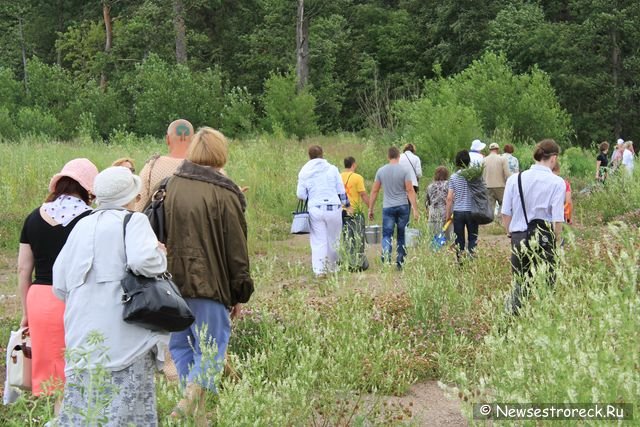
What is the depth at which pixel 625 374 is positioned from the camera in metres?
3.97

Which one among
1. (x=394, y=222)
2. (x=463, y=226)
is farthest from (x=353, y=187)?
(x=463, y=226)

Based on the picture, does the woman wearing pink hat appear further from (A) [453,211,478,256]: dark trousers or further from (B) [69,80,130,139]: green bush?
(B) [69,80,130,139]: green bush

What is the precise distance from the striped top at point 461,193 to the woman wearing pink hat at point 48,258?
22.7ft

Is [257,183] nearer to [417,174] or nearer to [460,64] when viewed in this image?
[417,174]

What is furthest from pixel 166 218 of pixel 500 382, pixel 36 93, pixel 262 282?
pixel 36 93

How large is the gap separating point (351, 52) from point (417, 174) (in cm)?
4002

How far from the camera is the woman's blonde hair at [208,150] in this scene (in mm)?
6023

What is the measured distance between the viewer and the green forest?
39.6 metres

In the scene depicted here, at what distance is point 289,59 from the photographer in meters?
50.2

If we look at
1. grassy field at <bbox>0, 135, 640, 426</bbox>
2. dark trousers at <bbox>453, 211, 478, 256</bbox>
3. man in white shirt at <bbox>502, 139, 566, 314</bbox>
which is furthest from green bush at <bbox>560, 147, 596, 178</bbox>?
man in white shirt at <bbox>502, 139, 566, 314</bbox>

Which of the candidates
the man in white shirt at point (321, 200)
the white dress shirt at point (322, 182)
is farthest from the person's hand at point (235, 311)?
the white dress shirt at point (322, 182)

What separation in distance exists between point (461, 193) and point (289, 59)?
39.0m

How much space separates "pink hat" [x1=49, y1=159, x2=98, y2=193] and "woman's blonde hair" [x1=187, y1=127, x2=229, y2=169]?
63 cm

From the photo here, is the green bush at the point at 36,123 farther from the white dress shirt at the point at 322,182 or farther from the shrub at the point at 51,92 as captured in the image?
the white dress shirt at the point at 322,182
